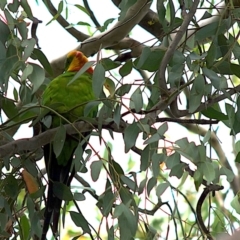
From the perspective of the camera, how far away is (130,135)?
93 centimetres

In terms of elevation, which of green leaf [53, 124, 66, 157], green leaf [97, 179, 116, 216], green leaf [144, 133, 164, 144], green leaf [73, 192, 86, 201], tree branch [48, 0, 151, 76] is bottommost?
green leaf [97, 179, 116, 216]

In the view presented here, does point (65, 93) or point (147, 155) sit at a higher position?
point (65, 93)

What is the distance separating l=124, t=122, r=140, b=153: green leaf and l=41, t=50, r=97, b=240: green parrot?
101 mm

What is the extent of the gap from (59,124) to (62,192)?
19cm

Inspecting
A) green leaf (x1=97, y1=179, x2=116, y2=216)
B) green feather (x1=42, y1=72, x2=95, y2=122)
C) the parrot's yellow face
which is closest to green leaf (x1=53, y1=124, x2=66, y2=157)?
green leaf (x1=97, y1=179, x2=116, y2=216)

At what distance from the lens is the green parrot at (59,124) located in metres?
1.11

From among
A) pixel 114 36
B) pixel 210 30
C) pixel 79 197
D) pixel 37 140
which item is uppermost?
pixel 114 36

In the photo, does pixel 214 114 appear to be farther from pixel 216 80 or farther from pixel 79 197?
pixel 79 197

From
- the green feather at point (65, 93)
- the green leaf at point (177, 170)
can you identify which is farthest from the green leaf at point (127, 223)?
the green feather at point (65, 93)

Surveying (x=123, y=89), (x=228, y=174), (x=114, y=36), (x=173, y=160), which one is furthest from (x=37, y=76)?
(x=114, y=36)

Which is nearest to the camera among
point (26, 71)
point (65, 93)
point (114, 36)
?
point (26, 71)

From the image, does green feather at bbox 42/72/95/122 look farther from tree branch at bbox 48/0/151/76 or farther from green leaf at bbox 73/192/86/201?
green leaf at bbox 73/192/86/201

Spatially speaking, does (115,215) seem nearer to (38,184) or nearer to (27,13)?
(38,184)

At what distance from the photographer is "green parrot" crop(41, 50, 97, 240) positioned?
1.11 m
